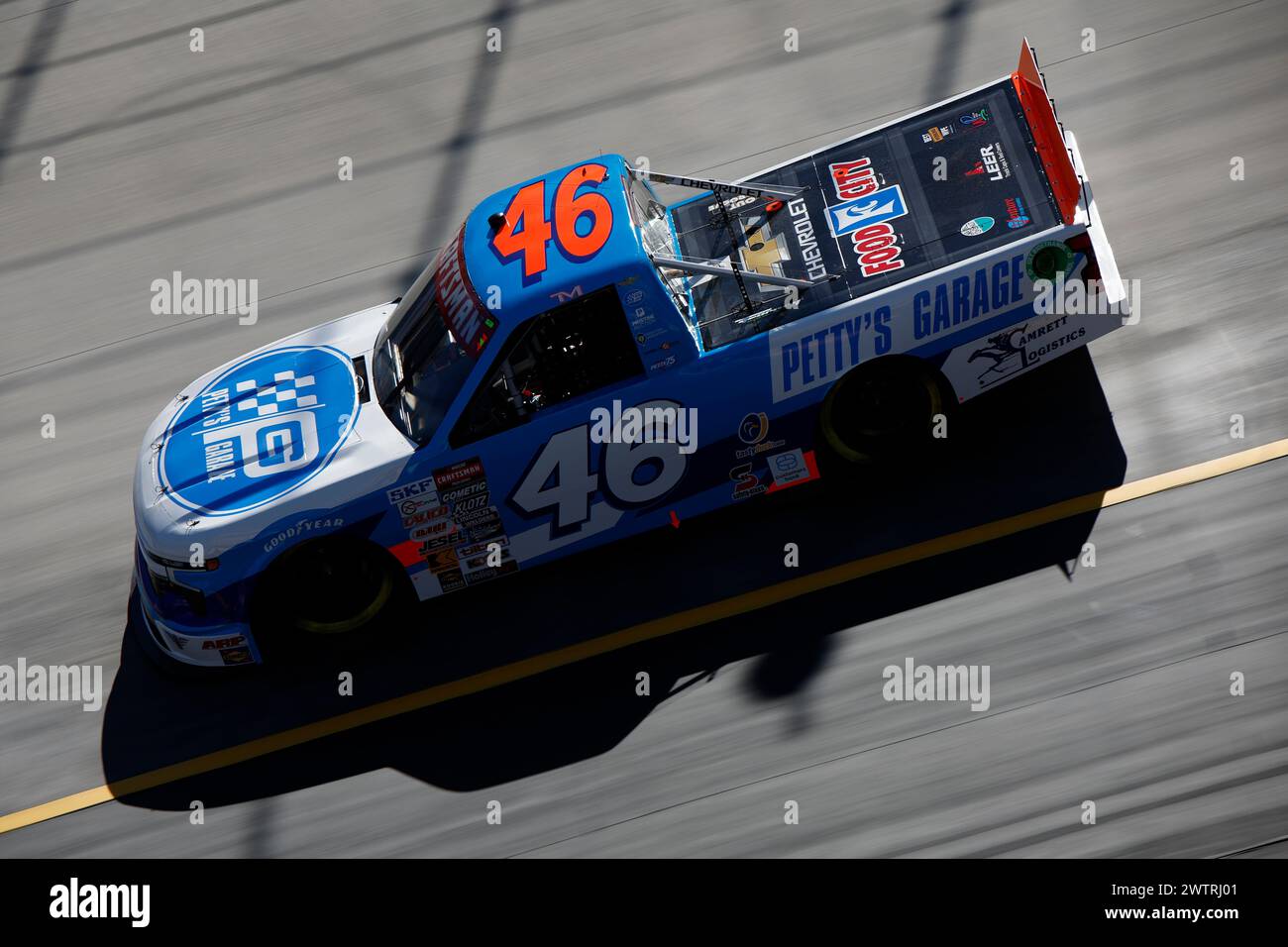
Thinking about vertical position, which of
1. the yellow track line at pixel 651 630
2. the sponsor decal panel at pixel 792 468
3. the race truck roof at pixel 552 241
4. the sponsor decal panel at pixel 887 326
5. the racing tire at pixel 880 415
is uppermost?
the race truck roof at pixel 552 241

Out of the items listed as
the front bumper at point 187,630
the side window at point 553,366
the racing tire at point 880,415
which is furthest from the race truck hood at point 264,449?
the racing tire at point 880,415

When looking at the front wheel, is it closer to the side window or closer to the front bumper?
the front bumper

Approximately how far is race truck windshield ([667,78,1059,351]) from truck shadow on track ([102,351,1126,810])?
118cm

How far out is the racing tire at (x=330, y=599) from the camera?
21.3 ft

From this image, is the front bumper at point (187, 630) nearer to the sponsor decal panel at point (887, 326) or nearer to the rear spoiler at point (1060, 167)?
the sponsor decal panel at point (887, 326)

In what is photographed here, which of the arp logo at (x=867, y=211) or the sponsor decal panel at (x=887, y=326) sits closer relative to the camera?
the sponsor decal panel at (x=887, y=326)

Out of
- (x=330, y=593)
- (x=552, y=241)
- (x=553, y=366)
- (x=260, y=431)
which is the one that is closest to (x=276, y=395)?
(x=260, y=431)

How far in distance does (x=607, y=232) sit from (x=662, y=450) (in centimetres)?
118

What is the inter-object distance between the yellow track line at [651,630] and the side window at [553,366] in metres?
1.39

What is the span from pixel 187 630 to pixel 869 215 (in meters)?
4.37

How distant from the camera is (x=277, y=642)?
266 inches

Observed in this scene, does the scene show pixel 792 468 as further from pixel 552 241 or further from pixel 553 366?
pixel 552 241

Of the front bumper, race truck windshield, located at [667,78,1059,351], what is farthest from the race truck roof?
the front bumper

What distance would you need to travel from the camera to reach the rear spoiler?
6324mm
